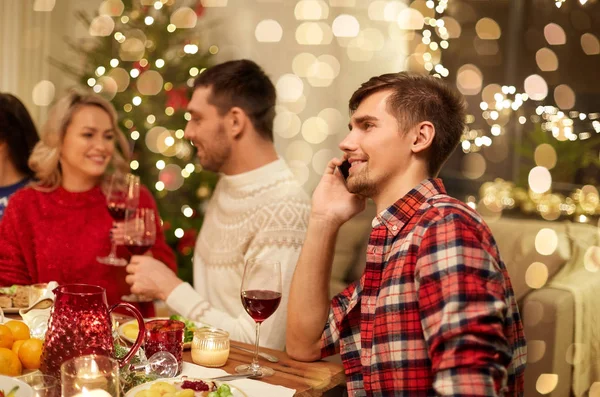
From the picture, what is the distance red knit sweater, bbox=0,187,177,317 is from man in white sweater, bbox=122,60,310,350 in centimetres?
42

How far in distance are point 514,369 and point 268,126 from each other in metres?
1.36

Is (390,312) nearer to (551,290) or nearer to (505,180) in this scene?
(551,290)

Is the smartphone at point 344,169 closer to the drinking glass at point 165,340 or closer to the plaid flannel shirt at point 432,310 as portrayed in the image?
the plaid flannel shirt at point 432,310

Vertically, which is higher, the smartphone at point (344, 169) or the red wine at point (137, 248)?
the smartphone at point (344, 169)

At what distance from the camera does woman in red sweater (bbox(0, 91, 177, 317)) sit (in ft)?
8.11

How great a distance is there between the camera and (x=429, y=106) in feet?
5.04

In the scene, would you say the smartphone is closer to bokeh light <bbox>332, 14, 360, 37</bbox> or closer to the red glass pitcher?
the red glass pitcher

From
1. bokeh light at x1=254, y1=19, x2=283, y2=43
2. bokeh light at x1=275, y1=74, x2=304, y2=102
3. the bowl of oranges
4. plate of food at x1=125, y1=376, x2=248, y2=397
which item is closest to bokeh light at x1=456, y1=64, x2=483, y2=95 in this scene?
bokeh light at x1=275, y1=74, x2=304, y2=102

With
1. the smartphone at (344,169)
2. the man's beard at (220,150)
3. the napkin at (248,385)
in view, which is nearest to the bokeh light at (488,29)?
the man's beard at (220,150)

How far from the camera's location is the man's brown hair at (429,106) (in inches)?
60.3

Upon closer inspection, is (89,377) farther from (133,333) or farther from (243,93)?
(243,93)

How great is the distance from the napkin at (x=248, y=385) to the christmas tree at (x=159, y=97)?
2.52 m

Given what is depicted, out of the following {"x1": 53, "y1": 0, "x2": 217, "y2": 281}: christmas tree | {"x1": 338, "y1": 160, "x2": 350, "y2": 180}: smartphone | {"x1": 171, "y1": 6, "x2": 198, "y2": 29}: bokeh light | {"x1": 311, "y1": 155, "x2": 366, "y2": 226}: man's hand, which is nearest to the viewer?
{"x1": 311, "y1": 155, "x2": 366, "y2": 226}: man's hand

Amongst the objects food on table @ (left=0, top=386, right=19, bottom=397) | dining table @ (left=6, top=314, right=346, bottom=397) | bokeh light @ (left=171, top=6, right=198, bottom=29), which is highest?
bokeh light @ (left=171, top=6, right=198, bottom=29)
